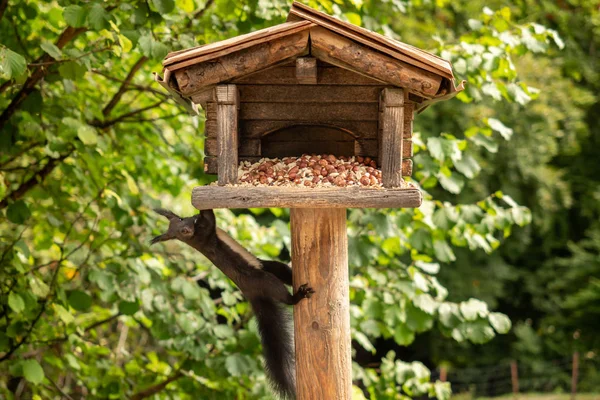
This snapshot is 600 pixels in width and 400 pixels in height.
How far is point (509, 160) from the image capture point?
7258mm

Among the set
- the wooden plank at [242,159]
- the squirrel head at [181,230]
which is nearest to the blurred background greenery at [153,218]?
the squirrel head at [181,230]

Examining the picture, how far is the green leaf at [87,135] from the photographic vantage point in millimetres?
2883

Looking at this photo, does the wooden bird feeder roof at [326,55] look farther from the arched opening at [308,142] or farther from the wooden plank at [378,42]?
the arched opening at [308,142]

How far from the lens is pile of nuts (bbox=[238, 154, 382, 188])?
7.39 feet

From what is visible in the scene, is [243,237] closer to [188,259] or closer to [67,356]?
[188,259]

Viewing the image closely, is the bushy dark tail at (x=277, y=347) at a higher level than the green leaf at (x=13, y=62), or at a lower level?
lower

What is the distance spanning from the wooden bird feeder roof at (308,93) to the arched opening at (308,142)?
53 millimetres

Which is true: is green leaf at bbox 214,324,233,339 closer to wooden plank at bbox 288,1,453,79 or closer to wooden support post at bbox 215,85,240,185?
wooden support post at bbox 215,85,240,185

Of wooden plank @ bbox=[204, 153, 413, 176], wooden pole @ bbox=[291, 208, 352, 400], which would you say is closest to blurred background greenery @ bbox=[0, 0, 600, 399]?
wooden plank @ bbox=[204, 153, 413, 176]

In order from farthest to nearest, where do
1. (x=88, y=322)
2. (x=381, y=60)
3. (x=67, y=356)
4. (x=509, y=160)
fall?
(x=509, y=160) → (x=88, y=322) → (x=67, y=356) → (x=381, y=60)

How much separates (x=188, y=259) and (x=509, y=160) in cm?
432

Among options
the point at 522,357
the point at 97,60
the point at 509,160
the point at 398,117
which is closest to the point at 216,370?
the point at 97,60

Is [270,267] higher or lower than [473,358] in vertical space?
higher

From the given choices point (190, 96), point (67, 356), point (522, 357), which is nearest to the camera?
point (190, 96)
